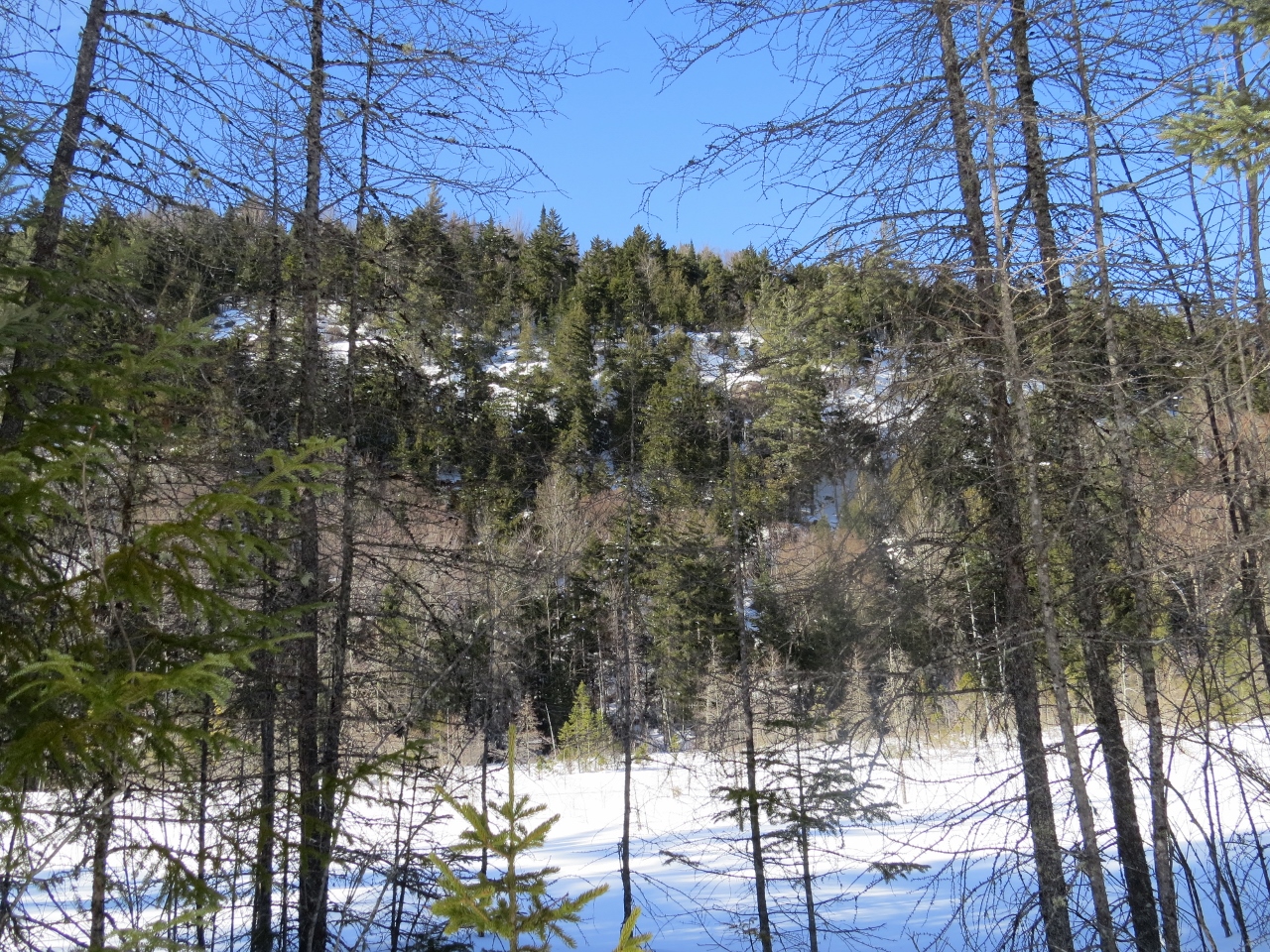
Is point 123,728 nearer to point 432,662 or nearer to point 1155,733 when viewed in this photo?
point 1155,733

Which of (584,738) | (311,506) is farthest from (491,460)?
(584,738)

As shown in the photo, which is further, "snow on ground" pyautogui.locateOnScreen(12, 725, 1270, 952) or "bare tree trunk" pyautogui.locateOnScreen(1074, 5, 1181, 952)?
"snow on ground" pyautogui.locateOnScreen(12, 725, 1270, 952)

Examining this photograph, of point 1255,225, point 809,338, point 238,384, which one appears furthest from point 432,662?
point 1255,225

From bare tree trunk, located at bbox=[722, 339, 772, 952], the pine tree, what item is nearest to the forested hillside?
bare tree trunk, located at bbox=[722, 339, 772, 952]

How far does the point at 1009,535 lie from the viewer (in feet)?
17.2

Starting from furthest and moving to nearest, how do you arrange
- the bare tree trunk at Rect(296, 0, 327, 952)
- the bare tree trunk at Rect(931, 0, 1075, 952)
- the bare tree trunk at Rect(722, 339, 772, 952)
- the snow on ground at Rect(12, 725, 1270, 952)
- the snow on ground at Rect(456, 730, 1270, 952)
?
the bare tree trunk at Rect(722, 339, 772, 952) < the snow on ground at Rect(456, 730, 1270, 952) < the snow on ground at Rect(12, 725, 1270, 952) < the bare tree trunk at Rect(296, 0, 327, 952) < the bare tree trunk at Rect(931, 0, 1075, 952)

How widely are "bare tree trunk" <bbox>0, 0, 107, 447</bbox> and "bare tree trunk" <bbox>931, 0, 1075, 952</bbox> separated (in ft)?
14.7

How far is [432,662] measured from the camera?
7832 millimetres

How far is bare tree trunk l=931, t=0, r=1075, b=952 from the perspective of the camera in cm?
461

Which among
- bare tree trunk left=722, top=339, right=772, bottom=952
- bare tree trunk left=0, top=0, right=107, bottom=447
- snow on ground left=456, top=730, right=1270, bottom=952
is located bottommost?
snow on ground left=456, top=730, right=1270, bottom=952

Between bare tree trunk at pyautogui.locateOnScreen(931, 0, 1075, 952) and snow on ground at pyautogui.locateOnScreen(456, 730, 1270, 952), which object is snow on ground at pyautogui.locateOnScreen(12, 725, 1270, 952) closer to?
snow on ground at pyautogui.locateOnScreen(456, 730, 1270, 952)

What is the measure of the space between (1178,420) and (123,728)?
19.6 ft

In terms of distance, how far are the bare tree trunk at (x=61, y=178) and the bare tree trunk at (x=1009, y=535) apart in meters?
4.49

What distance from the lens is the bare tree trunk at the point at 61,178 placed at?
12.5 feet
